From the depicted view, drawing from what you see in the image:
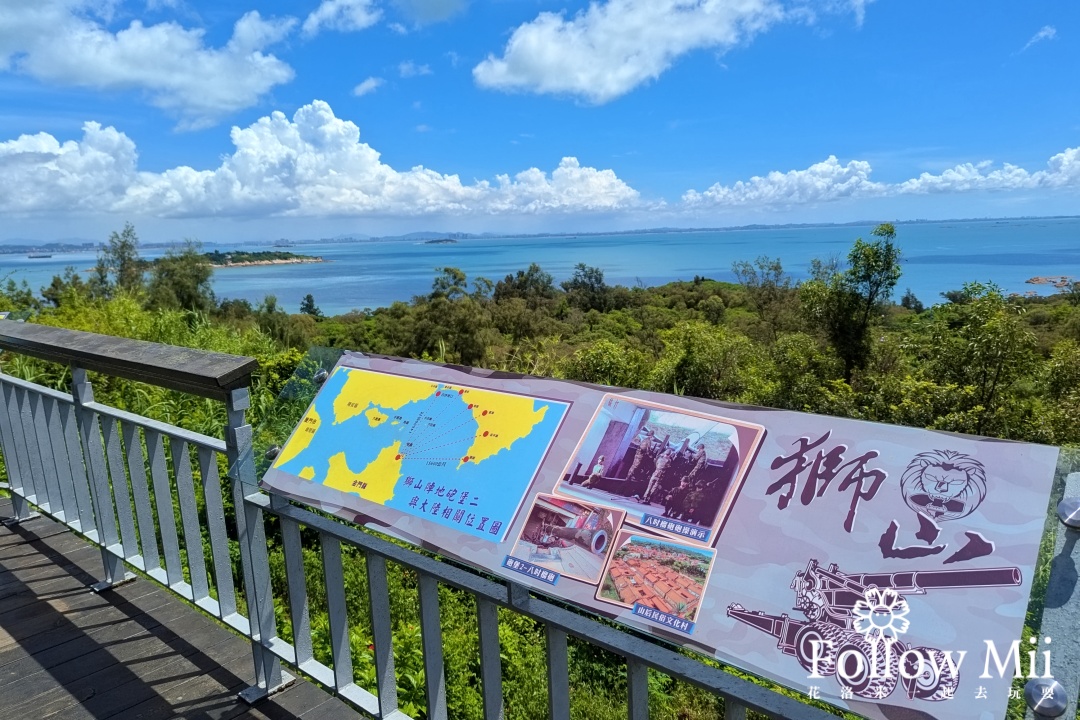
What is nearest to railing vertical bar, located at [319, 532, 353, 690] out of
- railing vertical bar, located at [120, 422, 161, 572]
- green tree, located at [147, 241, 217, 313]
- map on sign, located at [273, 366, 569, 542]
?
map on sign, located at [273, 366, 569, 542]

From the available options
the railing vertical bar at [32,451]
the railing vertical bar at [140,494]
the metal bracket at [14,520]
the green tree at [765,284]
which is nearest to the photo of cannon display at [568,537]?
the railing vertical bar at [140,494]

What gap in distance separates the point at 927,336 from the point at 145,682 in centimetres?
1512

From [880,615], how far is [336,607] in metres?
1.25

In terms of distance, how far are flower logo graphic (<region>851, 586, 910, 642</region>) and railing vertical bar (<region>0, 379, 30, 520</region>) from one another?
325 centimetres

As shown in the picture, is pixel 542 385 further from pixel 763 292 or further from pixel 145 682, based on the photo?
pixel 763 292

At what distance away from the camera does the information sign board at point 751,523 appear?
79cm

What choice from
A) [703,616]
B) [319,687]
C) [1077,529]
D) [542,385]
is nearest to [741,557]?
[703,616]

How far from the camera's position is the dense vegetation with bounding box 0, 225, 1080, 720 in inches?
145

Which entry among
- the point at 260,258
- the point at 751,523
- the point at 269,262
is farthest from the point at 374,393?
the point at 269,262

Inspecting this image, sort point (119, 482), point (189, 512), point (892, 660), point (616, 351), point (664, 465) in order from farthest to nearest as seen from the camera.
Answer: point (616, 351) < point (119, 482) < point (189, 512) < point (664, 465) < point (892, 660)

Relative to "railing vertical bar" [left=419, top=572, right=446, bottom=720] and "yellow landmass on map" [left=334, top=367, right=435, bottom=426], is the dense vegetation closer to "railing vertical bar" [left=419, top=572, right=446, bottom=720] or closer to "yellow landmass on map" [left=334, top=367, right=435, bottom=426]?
"yellow landmass on map" [left=334, top=367, right=435, bottom=426]

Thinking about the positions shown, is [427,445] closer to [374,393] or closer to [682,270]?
[374,393]

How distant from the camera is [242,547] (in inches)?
71.6

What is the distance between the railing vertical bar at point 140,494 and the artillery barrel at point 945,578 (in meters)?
2.10
